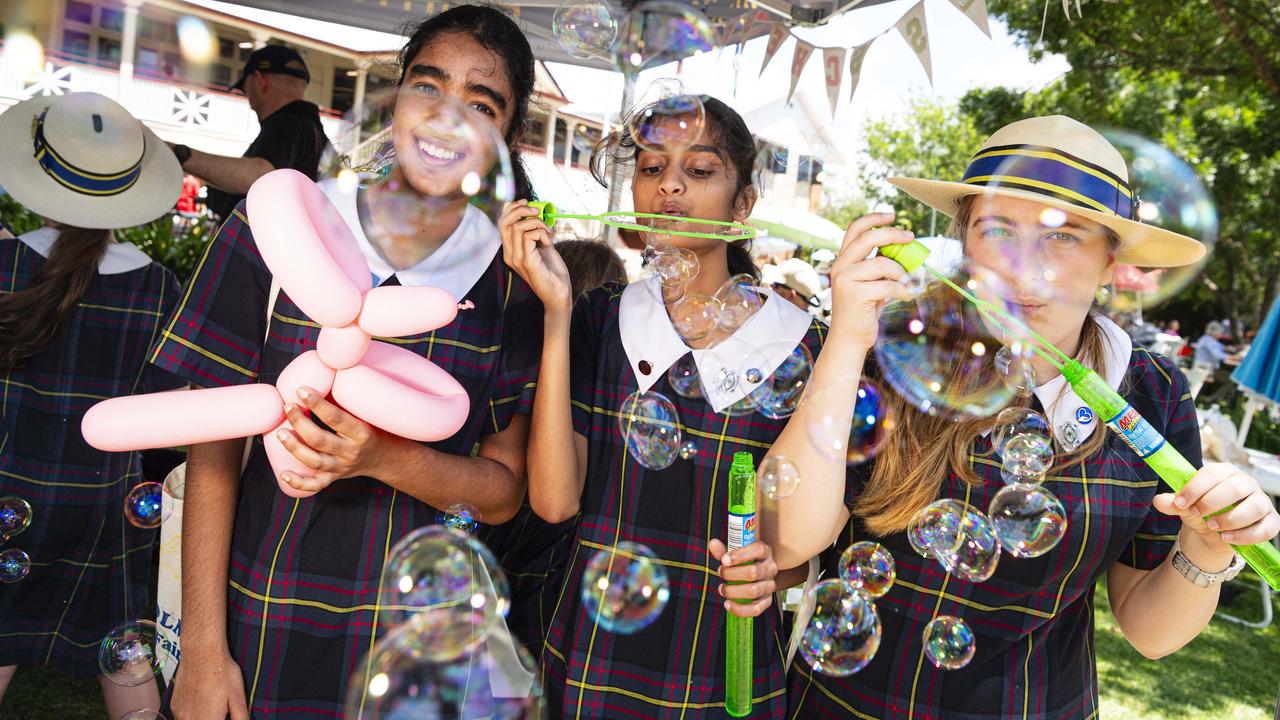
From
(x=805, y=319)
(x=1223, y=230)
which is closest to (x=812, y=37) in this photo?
(x=805, y=319)

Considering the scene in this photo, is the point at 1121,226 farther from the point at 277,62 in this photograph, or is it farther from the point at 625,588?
the point at 277,62

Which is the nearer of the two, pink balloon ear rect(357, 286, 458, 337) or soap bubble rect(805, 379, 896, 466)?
pink balloon ear rect(357, 286, 458, 337)

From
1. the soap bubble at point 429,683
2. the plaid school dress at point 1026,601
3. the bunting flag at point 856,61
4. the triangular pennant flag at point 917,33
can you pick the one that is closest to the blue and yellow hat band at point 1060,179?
the plaid school dress at point 1026,601

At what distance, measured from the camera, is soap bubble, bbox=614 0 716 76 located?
290 cm

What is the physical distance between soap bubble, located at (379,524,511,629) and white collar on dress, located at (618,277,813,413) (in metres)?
0.45

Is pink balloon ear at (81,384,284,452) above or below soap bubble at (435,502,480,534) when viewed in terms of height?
above

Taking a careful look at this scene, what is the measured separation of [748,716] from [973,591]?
0.46 meters

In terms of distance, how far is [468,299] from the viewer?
5.30 ft

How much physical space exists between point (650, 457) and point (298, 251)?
729mm

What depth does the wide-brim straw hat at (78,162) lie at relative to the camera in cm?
264

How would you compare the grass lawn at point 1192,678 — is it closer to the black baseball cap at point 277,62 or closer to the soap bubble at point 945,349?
the black baseball cap at point 277,62

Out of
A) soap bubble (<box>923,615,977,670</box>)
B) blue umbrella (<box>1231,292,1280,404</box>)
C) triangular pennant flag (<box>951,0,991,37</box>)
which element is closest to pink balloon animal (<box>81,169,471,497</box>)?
soap bubble (<box>923,615,977,670</box>)

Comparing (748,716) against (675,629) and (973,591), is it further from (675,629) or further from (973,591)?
(973,591)

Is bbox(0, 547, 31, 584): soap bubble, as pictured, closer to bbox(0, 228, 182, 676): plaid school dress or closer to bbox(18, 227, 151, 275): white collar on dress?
bbox(0, 228, 182, 676): plaid school dress
